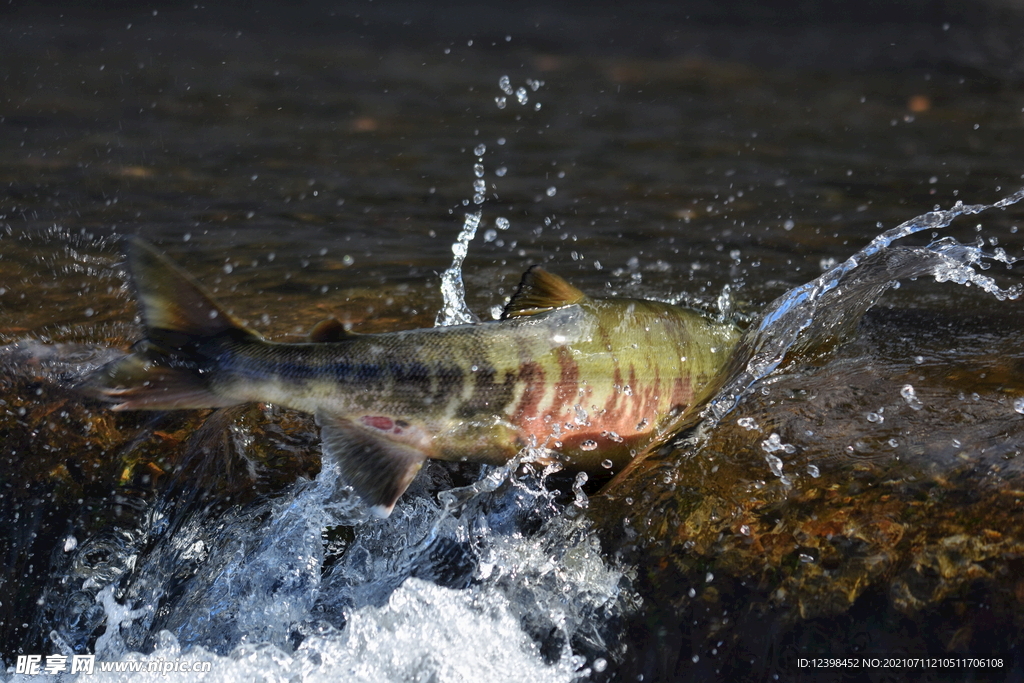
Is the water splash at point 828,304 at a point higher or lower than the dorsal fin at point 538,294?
lower

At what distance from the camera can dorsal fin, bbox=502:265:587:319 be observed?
8.15 feet

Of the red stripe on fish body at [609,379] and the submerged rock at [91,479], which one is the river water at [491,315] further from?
the red stripe on fish body at [609,379]

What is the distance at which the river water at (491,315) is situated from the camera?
226 cm

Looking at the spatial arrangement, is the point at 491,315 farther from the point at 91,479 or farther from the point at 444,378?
the point at 91,479

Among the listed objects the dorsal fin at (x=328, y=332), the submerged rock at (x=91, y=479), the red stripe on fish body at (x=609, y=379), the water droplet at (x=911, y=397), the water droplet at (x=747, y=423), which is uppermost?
the dorsal fin at (x=328, y=332)

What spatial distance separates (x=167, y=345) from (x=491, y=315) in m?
2.10

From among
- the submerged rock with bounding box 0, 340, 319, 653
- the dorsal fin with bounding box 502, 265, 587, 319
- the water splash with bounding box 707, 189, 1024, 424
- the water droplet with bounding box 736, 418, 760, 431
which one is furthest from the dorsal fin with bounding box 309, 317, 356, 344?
the water droplet with bounding box 736, 418, 760, 431

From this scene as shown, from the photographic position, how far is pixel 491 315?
4.15 meters

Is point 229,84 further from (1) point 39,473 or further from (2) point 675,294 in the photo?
(1) point 39,473

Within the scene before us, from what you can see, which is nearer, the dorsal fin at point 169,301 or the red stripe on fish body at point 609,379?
the dorsal fin at point 169,301

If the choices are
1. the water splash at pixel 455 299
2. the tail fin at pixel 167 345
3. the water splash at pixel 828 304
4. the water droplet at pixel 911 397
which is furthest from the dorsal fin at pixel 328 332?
the water droplet at pixel 911 397

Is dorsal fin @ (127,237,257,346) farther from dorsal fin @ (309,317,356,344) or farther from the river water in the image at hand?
the river water

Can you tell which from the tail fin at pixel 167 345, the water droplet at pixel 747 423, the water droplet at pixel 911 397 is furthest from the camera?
the water droplet at pixel 911 397

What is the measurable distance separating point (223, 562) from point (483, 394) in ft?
3.19
